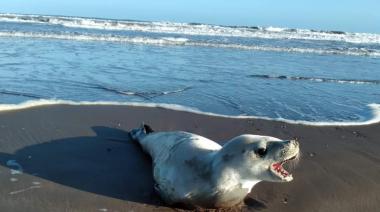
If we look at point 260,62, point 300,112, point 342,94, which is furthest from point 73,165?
point 260,62

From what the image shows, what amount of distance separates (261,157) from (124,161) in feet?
6.75

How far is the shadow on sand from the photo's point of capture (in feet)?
17.3

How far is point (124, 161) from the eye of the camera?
6.11 m

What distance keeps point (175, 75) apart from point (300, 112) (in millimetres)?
3616

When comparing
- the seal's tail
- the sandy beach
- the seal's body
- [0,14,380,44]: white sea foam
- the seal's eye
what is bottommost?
[0,14,380,44]: white sea foam

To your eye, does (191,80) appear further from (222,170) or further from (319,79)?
(222,170)

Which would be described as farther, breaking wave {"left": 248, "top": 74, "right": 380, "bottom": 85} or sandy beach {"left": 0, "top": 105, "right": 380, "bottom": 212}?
breaking wave {"left": 248, "top": 74, "right": 380, "bottom": 85}

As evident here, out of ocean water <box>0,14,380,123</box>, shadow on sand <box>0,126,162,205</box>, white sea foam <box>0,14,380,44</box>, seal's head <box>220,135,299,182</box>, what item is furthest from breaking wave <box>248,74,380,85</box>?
white sea foam <box>0,14,380,44</box>

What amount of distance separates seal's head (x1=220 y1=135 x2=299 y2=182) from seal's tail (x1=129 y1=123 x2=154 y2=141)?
214cm

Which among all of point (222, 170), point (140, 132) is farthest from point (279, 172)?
point (140, 132)

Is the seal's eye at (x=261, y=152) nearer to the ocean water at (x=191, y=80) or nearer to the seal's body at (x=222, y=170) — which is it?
the seal's body at (x=222, y=170)

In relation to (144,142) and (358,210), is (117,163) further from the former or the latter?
(358,210)

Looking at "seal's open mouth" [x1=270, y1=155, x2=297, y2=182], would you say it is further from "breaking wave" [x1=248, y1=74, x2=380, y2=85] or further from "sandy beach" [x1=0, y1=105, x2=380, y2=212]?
"breaking wave" [x1=248, y1=74, x2=380, y2=85]

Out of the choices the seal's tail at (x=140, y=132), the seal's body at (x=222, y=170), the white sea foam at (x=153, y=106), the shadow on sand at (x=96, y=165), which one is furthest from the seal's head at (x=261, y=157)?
the white sea foam at (x=153, y=106)
